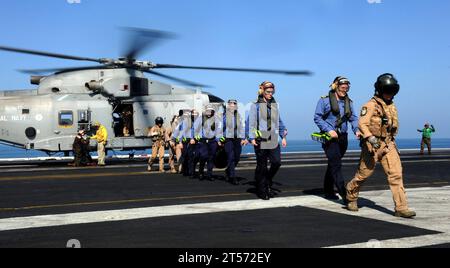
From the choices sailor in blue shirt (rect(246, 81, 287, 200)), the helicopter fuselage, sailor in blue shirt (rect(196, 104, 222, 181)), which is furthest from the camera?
the helicopter fuselage

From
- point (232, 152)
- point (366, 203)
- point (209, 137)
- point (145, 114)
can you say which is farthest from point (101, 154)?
point (366, 203)

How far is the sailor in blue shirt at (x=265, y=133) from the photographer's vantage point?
845 cm

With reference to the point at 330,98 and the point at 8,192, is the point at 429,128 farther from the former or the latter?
the point at 8,192

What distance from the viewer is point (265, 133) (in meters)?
8.48

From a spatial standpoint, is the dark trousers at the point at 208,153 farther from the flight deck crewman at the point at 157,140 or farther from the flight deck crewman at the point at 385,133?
the flight deck crewman at the point at 385,133

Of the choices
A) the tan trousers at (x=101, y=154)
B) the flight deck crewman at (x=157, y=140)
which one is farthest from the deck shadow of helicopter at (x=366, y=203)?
the tan trousers at (x=101, y=154)

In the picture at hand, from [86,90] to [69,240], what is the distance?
631 inches

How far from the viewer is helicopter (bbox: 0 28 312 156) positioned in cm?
1920

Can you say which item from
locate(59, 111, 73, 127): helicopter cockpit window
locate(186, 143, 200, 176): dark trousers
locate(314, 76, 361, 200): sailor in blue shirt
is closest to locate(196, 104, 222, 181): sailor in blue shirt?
locate(186, 143, 200, 176): dark trousers

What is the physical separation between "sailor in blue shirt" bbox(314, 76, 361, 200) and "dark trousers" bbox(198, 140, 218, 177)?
493cm

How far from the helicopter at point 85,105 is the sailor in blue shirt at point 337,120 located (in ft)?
35.9

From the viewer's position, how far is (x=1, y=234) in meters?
5.56

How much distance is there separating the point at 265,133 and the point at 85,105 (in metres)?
13.1

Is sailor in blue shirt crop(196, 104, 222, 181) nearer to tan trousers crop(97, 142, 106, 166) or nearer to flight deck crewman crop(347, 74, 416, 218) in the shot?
flight deck crewman crop(347, 74, 416, 218)
